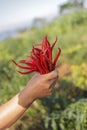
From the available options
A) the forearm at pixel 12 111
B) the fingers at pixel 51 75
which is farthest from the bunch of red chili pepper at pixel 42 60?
the forearm at pixel 12 111

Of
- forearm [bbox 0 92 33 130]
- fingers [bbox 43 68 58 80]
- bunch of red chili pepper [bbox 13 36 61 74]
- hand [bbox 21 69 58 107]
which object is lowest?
forearm [bbox 0 92 33 130]

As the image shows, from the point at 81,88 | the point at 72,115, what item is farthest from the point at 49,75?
the point at 81,88

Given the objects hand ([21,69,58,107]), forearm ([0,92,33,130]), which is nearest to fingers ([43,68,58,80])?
hand ([21,69,58,107])

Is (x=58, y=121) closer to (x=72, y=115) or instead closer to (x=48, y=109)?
(x=72, y=115)

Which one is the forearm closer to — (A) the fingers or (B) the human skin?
(B) the human skin

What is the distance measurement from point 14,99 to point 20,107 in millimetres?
50

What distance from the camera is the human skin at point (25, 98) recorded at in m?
1.59

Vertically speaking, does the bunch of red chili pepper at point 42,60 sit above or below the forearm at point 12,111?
above

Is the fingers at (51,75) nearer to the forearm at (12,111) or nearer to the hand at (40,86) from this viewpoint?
the hand at (40,86)

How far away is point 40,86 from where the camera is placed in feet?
5.22

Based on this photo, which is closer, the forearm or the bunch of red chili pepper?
the bunch of red chili pepper

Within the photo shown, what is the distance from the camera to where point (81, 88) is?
430 cm

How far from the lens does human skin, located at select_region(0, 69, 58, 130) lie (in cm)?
159

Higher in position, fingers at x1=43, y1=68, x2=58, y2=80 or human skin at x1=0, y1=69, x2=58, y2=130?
fingers at x1=43, y1=68, x2=58, y2=80
